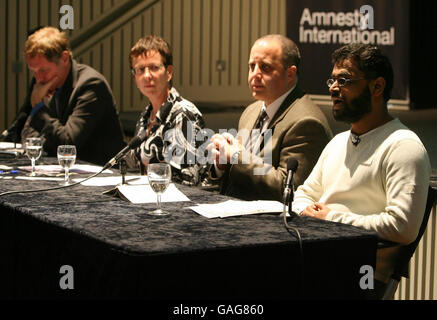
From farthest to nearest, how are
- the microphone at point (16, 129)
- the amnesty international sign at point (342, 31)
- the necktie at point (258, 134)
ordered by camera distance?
the amnesty international sign at point (342, 31) < the microphone at point (16, 129) < the necktie at point (258, 134)

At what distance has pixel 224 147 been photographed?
10.8 feet

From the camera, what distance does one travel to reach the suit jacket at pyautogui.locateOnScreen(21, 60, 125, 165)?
14.1 feet

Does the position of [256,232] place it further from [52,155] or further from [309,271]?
[52,155]

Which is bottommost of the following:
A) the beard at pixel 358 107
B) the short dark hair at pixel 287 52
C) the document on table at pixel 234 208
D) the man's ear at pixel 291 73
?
the document on table at pixel 234 208

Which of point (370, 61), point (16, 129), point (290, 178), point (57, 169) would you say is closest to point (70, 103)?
point (16, 129)

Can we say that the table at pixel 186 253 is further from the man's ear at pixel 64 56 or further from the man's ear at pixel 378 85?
the man's ear at pixel 64 56

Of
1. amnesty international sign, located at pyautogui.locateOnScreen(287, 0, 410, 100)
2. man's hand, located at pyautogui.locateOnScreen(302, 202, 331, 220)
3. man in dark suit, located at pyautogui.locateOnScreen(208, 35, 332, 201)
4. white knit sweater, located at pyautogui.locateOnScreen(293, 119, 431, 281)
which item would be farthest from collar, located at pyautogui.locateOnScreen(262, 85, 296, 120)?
amnesty international sign, located at pyautogui.locateOnScreen(287, 0, 410, 100)

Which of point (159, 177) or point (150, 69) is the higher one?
point (150, 69)

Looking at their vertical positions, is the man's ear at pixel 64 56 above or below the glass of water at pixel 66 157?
above

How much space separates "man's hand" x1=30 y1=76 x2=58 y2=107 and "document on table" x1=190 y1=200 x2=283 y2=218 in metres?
2.09

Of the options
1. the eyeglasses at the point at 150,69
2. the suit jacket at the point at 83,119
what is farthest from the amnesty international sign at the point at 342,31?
the eyeglasses at the point at 150,69

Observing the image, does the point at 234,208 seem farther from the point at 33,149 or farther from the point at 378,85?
the point at 33,149

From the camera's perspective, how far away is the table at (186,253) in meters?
2.04

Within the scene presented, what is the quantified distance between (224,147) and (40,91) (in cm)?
163
